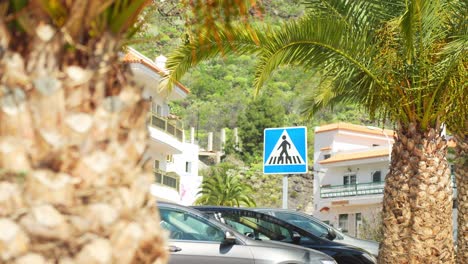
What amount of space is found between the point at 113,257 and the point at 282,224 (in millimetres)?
12485

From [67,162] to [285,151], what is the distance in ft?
53.4

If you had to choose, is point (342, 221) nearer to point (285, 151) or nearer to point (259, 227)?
point (285, 151)

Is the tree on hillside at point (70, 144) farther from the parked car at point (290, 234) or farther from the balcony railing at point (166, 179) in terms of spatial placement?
the balcony railing at point (166, 179)

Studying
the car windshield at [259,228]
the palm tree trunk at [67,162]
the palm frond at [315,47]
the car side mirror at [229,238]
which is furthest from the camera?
the car windshield at [259,228]

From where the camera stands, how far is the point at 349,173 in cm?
7431

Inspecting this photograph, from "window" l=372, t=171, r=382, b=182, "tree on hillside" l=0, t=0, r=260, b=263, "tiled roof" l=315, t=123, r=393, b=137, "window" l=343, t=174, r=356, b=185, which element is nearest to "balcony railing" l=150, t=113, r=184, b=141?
"window" l=372, t=171, r=382, b=182

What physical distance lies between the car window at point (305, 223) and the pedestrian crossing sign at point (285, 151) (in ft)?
4.84

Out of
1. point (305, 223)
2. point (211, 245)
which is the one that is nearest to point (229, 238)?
point (211, 245)

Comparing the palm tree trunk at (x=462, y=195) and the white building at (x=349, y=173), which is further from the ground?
the white building at (x=349, y=173)

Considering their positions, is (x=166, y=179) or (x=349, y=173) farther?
(x=349, y=173)

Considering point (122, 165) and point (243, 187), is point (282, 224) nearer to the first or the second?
point (122, 165)

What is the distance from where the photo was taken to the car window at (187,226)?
40.2 ft

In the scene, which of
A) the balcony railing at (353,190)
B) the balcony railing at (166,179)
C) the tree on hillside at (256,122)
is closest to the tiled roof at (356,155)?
the balcony railing at (353,190)

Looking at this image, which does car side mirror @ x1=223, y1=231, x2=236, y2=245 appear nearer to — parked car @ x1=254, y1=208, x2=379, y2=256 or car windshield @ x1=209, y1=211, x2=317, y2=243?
car windshield @ x1=209, y1=211, x2=317, y2=243
